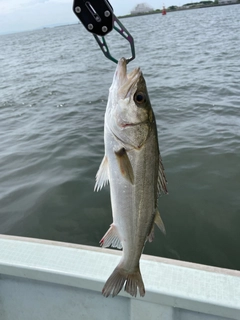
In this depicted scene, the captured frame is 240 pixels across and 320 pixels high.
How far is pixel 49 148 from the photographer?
7773 mm

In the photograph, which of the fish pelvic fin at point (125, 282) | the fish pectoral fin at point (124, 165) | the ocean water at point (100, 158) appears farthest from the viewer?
the ocean water at point (100, 158)

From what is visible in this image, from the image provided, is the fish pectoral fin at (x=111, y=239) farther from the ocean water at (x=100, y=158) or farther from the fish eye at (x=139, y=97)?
the ocean water at (x=100, y=158)

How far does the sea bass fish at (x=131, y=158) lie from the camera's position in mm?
1791

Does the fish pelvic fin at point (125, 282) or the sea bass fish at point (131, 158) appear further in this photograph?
the fish pelvic fin at point (125, 282)

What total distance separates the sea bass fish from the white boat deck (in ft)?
1.83

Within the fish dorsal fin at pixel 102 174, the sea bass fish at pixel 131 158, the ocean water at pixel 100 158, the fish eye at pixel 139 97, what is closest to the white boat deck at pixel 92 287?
the sea bass fish at pixel 131 158

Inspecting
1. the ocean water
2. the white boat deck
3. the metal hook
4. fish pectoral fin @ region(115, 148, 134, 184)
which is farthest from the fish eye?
the ocean water

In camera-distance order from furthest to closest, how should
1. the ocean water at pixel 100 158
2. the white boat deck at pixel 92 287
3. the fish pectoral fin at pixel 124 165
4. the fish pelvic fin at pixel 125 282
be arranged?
the ocean water at pixel 100 158, the white boat deck at pixel 92 287, the fish pelvic fin at pixel 125 282, the fish pectoral fin at pixel 124 165

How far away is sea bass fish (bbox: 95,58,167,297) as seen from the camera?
1791 millimetres

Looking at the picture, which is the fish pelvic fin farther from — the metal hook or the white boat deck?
the metal hook

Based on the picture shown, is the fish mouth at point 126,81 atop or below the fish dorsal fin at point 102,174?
atop

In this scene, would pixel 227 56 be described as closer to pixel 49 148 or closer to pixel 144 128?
pixel 49 148

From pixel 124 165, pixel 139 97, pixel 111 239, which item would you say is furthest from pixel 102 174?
pixel 139 97

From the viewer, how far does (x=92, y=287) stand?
2.44 metres
